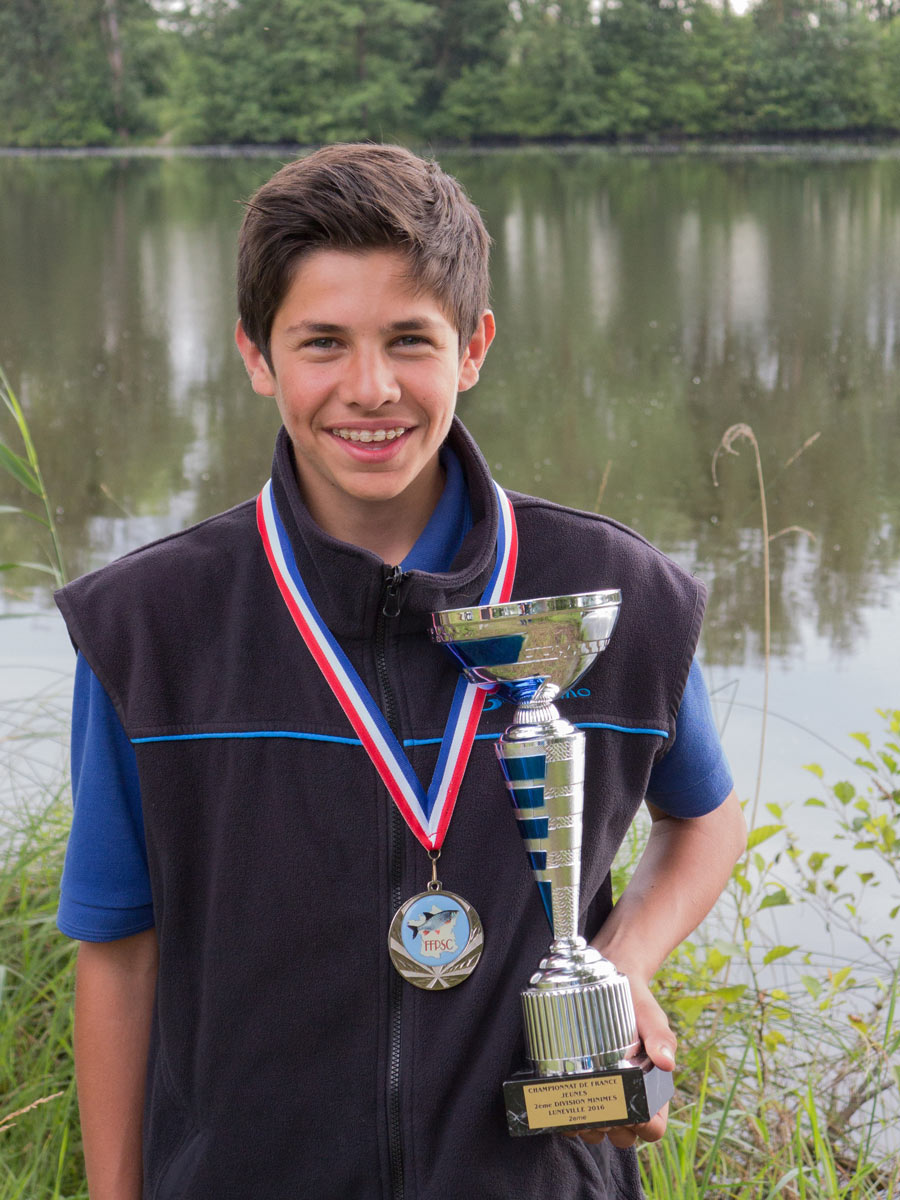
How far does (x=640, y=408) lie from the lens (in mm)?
9297

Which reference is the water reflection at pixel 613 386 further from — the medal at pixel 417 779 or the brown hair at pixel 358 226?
the medal at pixel 417 779

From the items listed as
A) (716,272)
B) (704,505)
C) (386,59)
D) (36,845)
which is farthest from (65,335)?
(386,59)

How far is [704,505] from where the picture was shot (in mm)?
6898

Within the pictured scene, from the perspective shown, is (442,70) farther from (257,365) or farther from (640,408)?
(257,365)

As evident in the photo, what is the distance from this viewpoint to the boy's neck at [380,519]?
135 centimetres

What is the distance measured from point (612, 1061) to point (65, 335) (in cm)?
1155

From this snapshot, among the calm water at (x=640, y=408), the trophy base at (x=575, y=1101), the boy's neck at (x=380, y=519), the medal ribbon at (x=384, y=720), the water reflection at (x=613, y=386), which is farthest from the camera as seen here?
the water reflection at (x=613, y=386)

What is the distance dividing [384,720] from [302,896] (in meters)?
0.18

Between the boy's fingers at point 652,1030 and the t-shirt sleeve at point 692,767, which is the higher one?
the t-shirt sleeve at point 692,767

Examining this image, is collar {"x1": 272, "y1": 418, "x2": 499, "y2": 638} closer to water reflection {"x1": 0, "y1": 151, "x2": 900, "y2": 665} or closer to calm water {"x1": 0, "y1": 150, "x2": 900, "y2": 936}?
calm water {"x1": 0, "y1": 150, "x2": 900, "y2": 936}

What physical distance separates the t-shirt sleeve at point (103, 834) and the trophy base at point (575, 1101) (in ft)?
1.37

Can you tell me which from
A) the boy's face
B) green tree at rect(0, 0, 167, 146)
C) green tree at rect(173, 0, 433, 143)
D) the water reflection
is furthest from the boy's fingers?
green tree at rect(0, 0, 167, 146)

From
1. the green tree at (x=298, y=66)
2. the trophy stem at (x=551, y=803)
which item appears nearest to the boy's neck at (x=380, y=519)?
the trophy stem at (x=551, y=803)

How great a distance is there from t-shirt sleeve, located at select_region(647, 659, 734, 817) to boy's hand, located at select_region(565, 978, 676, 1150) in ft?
0.76
